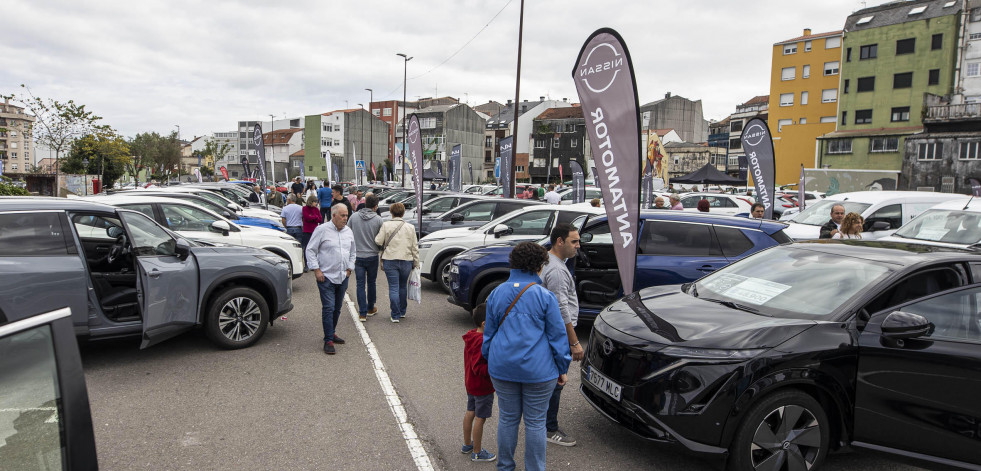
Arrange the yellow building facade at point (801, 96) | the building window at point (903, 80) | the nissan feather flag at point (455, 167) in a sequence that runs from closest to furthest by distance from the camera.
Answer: the nissan feather flag at point (455, 167) < the building window at point (903, 80) < the yellow building facade at point (801, 96)

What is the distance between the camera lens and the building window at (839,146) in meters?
47.7

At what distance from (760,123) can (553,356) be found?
12105 millimetres

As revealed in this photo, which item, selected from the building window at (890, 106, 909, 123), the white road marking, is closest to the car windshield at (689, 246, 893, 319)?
the white road marking

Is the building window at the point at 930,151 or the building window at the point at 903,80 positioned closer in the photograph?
the building window at the point at 930,151

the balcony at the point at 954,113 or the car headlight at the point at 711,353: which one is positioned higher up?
the balcony at the point at 954,113

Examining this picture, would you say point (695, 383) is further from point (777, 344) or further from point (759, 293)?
point (759, 293)

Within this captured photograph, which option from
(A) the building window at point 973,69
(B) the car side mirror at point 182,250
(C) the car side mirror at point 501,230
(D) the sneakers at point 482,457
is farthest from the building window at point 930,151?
(B) the car side mirror at point 182,250

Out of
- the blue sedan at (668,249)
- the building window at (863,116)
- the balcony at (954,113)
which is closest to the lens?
the blue sedan at (668,249)

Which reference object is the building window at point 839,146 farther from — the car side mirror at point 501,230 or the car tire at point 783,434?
the car tire at point 783,434

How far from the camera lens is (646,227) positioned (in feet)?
24.3

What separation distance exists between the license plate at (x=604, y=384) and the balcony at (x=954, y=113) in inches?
1973

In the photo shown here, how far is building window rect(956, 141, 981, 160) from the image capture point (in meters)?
40.0

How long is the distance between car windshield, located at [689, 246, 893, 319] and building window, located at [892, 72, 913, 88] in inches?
2099

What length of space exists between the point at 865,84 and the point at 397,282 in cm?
5406
